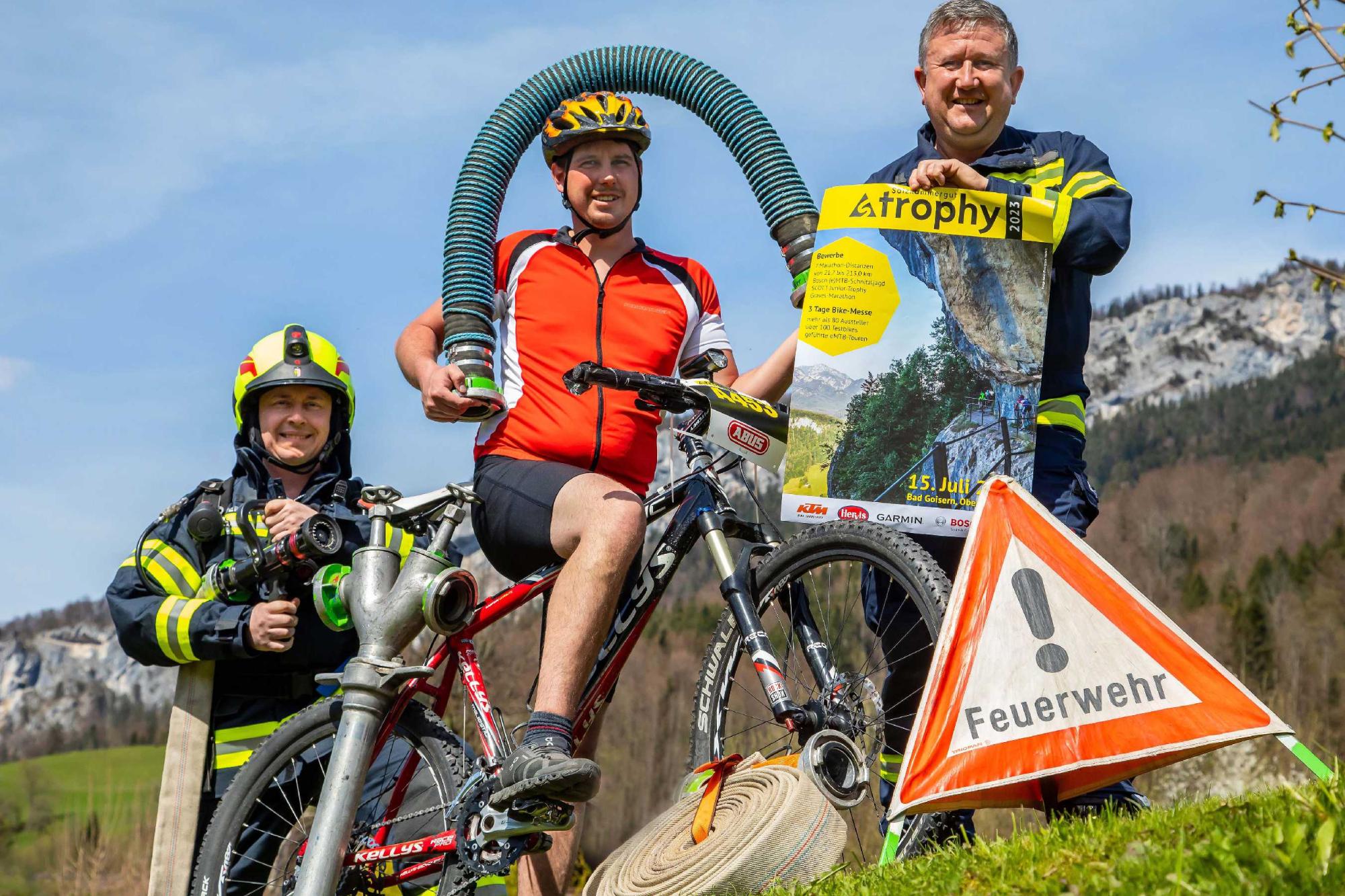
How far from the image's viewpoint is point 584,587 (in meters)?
4.62

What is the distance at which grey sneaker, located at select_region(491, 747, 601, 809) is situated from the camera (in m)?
4.23

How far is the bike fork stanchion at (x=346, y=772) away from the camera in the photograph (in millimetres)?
4504

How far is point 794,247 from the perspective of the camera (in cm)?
535

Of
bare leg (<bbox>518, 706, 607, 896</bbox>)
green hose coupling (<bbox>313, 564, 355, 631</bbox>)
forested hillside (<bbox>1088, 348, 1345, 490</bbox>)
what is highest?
forested hillside (<bbox>1088, 348, 1345, 490</bbox>)

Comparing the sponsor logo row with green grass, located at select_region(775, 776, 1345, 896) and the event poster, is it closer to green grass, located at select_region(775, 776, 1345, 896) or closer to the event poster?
the event poster

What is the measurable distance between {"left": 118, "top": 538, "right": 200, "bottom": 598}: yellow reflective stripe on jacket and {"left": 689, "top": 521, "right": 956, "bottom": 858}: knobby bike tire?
2035 millimetres

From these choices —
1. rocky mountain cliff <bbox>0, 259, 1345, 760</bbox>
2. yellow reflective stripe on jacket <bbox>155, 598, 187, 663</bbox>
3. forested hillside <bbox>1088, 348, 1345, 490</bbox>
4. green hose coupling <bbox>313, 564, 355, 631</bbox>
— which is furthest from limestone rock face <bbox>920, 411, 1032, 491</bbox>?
rocky mountain cliff <bbox>0, 259, 1345, 760</bbox>

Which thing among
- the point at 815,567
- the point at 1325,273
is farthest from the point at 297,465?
the point at 1325,273

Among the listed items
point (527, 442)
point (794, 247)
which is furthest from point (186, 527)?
point (794, 247)

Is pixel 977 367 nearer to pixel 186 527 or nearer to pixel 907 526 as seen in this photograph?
pixel 907 526

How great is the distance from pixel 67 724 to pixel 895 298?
108162 millimetres

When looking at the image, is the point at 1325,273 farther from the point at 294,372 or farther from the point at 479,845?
the point at 294,372

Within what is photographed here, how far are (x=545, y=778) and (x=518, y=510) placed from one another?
3.31 ft

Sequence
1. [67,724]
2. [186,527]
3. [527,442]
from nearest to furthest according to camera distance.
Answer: [527,442] → [186,527] → [67,724]
